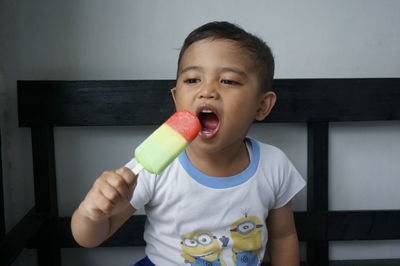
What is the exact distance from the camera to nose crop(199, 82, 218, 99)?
2.88ft

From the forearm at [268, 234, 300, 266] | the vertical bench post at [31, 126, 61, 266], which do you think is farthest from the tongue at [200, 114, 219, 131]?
the vertical bench post at [31, 126, 61, 266]

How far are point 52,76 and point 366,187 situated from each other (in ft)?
3.59

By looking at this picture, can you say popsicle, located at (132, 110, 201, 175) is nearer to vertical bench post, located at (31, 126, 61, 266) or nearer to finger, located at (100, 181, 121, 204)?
finger, located at (100, 181, 121, 204)

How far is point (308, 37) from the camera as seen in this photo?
4.35 feet

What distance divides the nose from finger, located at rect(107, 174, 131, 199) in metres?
0.25

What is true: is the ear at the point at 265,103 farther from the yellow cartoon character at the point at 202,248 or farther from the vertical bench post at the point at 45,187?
the vertical bench post at the point at 45,187

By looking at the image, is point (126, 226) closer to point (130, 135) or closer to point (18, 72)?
point (130, 135)

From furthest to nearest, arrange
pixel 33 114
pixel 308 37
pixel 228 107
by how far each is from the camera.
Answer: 1. pixel 308 37
2. pixel 33 114
3. pixel 228 107

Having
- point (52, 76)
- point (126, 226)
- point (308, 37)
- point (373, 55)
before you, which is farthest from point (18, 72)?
point (373, 55)

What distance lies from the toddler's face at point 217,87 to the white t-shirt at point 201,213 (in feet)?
0.43

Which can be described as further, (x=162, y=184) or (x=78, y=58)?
(x=78, y=58)

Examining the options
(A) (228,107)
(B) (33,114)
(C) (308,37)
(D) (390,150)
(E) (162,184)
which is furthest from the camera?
(D) (390,150)

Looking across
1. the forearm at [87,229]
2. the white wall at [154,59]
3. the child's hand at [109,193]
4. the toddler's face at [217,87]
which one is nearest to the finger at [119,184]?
the child's hand at [109,193]

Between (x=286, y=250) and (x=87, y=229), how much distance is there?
55cm
